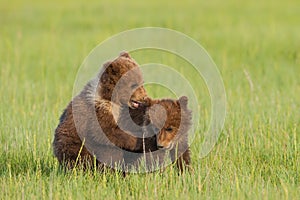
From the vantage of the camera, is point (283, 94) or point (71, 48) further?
point (71, 48)

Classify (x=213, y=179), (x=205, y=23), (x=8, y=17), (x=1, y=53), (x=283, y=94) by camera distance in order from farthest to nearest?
(x=8, y=17), (x=205, y=23), (x=1, y=53), (x=283, y=94), (x=213, y=179)

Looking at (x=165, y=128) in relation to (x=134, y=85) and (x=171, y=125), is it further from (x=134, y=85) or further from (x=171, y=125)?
(x=134, y=85)

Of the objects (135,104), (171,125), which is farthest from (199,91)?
(171,125)

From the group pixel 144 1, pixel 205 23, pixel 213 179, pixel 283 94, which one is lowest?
pixel 213 179

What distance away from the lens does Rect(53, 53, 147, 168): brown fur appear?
5.36 m

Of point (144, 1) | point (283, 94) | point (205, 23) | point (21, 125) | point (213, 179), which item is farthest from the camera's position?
point (144, 1)

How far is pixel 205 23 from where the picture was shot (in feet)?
51.2

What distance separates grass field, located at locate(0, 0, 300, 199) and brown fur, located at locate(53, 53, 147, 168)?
201 mm

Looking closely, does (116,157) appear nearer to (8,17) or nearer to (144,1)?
(8,17)

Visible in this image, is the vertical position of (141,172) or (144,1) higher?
(144,1)

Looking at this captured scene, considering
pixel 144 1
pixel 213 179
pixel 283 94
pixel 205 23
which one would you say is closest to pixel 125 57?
pixel 213 179

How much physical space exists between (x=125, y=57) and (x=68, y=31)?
10.1 m

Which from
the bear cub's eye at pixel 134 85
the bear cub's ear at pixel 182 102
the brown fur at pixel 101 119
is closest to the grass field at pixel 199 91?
the brown fur at pixel 101 119

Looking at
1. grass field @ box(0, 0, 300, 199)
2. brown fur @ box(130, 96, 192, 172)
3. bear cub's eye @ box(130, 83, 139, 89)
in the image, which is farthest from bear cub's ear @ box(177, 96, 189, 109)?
grass field @ box(0, 0, 300, 199)
